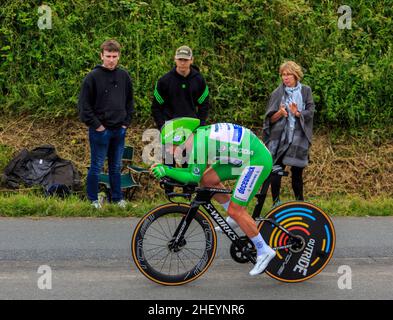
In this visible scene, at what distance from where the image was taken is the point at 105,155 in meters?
A: 9.59

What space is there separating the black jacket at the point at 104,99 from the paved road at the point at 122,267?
1.23m

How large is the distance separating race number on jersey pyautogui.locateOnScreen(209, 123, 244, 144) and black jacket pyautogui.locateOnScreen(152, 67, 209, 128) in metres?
2.69

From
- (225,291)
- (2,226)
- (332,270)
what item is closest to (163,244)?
(225,291)

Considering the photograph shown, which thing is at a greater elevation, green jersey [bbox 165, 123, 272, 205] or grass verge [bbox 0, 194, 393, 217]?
green jersey [bbox 165, 123, 272, 205]

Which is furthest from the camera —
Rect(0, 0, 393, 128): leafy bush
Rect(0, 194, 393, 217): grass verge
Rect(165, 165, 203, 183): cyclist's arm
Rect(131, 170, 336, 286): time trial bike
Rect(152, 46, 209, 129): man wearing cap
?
Rect(0, 0, 393, 128): leafy bush

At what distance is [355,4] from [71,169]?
229 inches

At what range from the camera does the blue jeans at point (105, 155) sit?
948 cm

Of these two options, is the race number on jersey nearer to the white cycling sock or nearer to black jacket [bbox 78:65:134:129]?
the white cycling sock

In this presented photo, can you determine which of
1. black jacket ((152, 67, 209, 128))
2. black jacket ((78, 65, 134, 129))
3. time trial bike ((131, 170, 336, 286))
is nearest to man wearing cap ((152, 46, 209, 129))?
black jacket ((152, 67, 209, 128))

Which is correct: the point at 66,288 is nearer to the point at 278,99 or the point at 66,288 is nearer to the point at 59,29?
the point at 278,99

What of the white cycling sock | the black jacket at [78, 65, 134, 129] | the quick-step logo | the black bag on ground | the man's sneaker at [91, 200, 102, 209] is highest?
the black jacket at [78, 65, 134, 129]

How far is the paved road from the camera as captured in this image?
6.52 m

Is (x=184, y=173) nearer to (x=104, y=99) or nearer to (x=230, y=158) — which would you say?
(x=230, y=158)

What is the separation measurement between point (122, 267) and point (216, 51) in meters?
6.01
